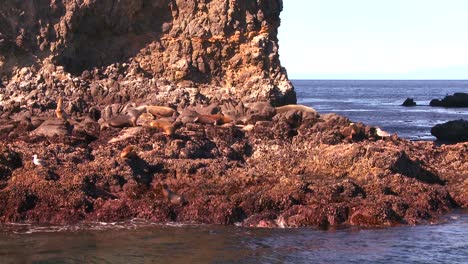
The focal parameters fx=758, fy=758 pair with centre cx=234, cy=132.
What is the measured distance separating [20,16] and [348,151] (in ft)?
47.0

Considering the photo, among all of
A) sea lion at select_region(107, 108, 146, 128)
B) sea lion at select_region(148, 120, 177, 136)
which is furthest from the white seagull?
sea lion at select_region(107, 108, 146, 128)

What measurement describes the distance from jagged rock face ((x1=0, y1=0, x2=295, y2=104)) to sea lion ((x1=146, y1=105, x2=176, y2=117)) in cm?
327

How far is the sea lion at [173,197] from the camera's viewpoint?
766 inches

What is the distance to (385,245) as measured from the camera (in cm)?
1692

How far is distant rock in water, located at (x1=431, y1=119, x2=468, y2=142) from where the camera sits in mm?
37853

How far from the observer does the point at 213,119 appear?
1014 inches

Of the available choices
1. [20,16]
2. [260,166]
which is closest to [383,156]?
[260,166]

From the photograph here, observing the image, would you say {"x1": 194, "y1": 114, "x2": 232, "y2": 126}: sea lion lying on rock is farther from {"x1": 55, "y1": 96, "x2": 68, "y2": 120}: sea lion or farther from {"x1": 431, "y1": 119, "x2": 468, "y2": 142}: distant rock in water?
{"x1": 431, "y1": 119, "x2": 468, "y2": 142}: distant rock in water

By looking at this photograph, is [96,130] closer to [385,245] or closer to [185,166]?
[185,166]

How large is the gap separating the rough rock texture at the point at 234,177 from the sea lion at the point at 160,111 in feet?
6.97

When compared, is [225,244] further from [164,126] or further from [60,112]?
[60,112]

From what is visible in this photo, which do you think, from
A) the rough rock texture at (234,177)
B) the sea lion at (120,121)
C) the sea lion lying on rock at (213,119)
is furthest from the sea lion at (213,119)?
the sea lion at (120,121)

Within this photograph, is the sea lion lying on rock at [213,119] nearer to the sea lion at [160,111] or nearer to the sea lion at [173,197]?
the sea lion at [160,111]

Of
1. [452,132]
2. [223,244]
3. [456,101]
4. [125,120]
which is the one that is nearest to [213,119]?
[125,120]
